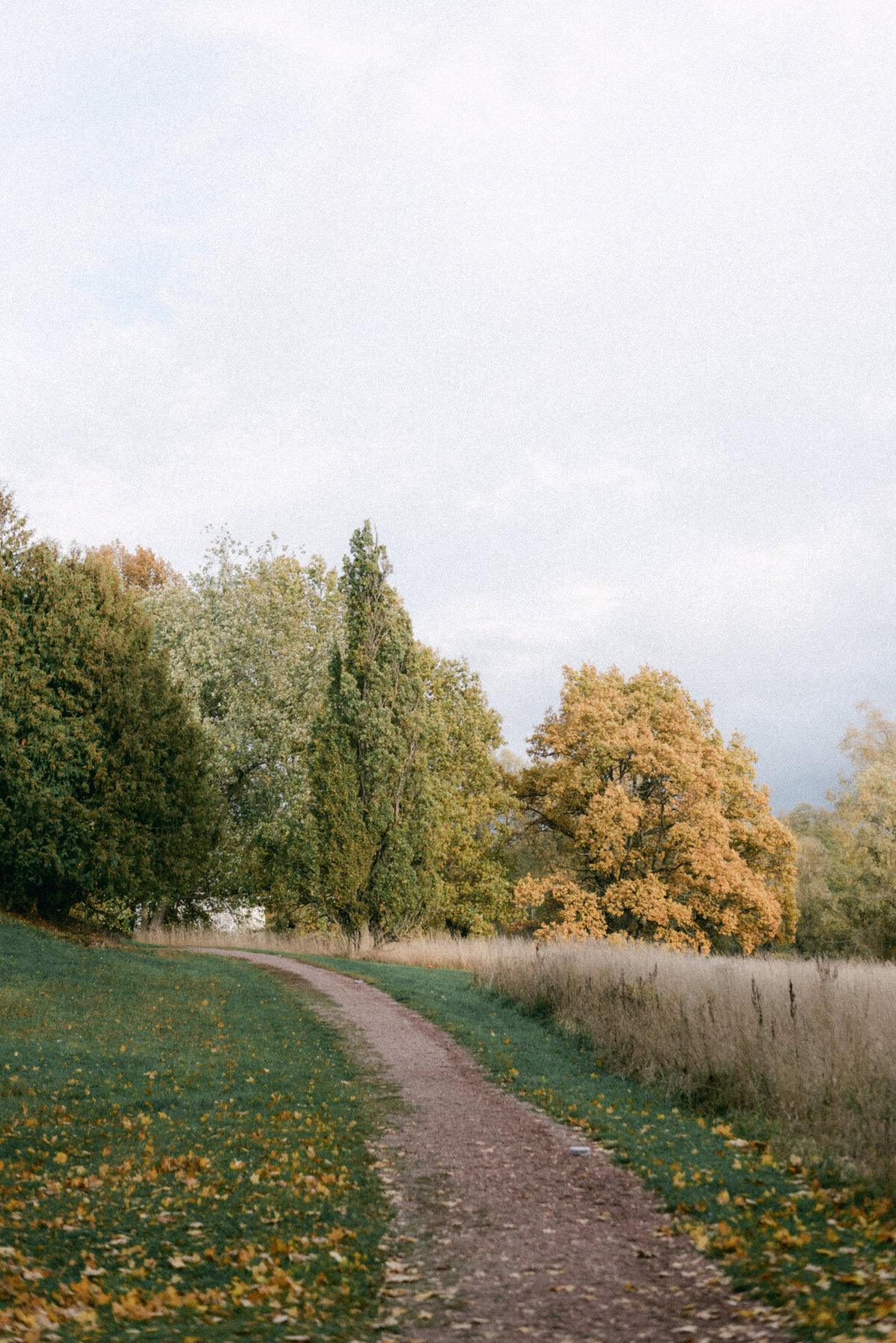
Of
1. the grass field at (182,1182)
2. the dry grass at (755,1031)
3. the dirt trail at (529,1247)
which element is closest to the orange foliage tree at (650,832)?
the dry grass at (755,1031)

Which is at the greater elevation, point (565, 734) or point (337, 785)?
point (565, 734)

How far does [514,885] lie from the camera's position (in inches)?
1340

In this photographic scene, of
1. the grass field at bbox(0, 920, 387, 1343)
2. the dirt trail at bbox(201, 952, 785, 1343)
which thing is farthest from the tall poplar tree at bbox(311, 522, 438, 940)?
the dirt trail at bbox(201, 952, 785, 1343)

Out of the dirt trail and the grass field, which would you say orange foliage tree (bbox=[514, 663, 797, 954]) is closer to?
the grass field

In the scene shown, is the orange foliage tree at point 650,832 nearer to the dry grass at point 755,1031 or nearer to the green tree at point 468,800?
the green tree at point 468,800

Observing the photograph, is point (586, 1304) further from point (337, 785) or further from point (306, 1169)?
point (337, 785)

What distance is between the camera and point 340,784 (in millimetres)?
28141

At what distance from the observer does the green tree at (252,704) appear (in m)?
32.5

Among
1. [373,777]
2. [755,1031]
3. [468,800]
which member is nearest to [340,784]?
[373,777]

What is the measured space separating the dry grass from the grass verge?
1.31 ft

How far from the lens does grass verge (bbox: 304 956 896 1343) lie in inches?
198

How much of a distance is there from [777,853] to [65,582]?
25.5 metres

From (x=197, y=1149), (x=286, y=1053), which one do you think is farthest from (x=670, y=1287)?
(x=286, y=1053)

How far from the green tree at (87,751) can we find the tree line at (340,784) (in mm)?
56
